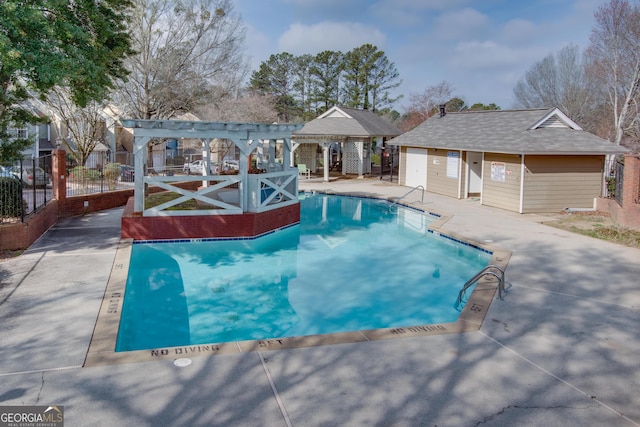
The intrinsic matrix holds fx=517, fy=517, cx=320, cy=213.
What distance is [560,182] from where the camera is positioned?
64.5ft

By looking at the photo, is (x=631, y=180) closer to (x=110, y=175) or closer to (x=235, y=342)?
(x=235, y=342)

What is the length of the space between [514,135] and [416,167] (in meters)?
7.54

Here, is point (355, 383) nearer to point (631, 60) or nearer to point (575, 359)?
point (575, 359)

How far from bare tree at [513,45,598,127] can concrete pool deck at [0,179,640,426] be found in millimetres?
39365

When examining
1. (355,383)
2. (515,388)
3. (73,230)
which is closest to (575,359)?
(515,388)

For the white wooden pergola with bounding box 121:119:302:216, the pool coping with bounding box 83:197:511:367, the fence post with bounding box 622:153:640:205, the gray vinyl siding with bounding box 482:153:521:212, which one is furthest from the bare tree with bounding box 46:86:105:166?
the fence post with bounding box 622:153:640:205

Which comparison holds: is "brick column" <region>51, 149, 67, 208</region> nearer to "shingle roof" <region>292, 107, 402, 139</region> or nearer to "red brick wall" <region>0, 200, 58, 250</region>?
"red brick wall" <region>0, 200, 58, 250</region>

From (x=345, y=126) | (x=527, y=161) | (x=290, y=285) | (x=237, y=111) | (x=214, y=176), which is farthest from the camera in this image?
(x=237, y=111)

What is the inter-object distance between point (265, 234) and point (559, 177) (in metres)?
11.4

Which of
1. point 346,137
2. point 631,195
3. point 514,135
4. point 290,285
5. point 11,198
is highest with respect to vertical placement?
point 346,137

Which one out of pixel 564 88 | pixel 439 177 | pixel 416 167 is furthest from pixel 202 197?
pixel 564 88

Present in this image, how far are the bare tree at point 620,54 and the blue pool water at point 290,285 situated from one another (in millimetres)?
21094

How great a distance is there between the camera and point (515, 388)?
6.07 m

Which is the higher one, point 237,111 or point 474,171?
point 237,111
